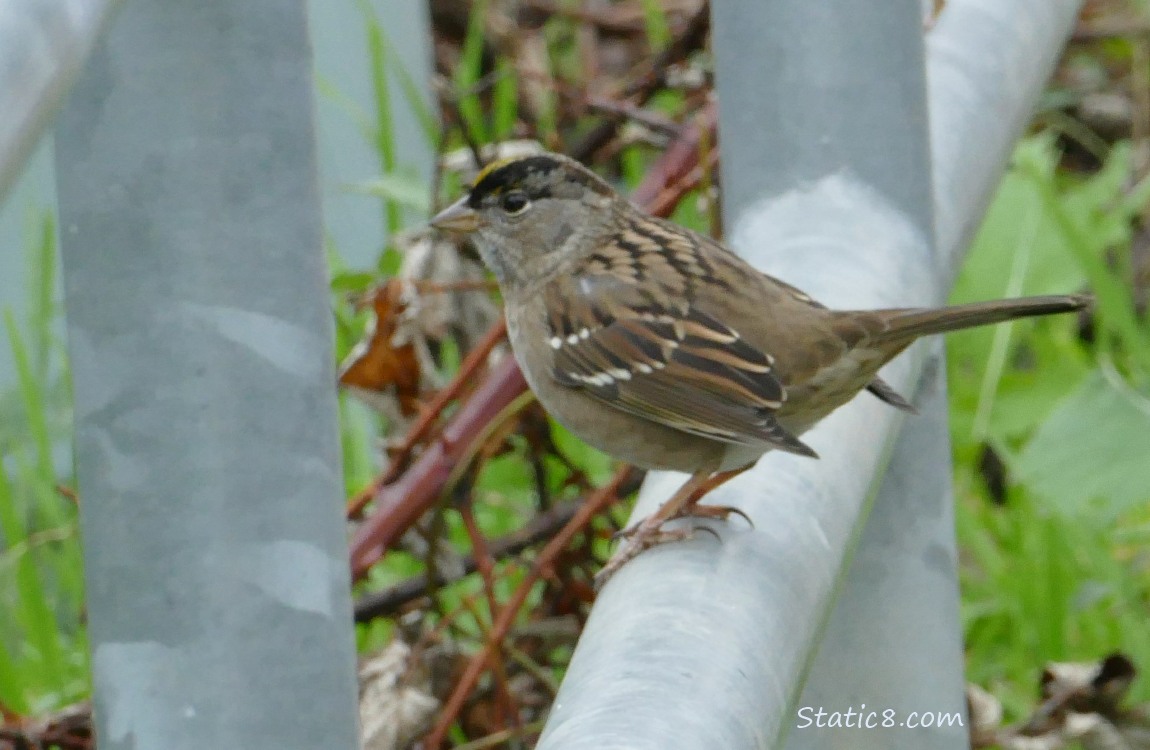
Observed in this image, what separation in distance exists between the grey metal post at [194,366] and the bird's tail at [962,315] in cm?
106

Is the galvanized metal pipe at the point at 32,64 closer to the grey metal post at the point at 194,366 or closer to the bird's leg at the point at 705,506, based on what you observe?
the grey metal post at the point at 194,366

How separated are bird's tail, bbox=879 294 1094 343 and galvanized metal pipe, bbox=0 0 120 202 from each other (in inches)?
52.5

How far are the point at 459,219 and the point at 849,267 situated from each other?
4.17 ft

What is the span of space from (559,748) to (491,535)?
274 centimetres

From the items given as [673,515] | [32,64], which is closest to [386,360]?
[673,515]

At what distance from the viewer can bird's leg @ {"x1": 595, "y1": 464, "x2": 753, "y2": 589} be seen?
1696mm

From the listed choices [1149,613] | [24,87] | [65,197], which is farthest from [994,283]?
[24,87]

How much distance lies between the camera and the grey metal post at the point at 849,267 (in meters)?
1.18

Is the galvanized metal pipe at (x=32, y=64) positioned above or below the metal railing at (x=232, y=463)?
above

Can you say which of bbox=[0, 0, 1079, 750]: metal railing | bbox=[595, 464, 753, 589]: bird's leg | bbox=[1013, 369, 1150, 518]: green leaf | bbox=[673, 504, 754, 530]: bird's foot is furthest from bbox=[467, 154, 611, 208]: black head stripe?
bbox=[0, 0, 1079, 750]: metal railing

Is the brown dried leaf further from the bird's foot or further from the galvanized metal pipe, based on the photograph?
the galvanized metal pipe

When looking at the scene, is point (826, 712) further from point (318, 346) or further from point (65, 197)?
point (65, 197)

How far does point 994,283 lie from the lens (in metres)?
4.18

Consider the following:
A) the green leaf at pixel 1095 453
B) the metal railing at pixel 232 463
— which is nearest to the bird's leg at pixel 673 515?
the metal railing at pixel 232 463
